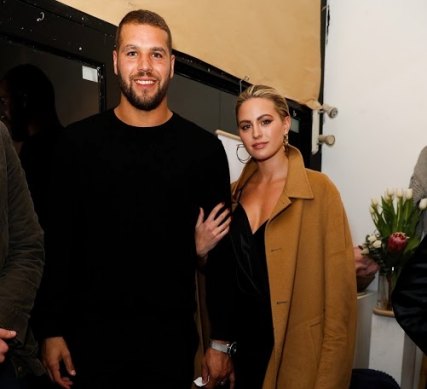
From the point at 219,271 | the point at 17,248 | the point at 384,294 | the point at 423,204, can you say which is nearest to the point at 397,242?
the point at 423,204

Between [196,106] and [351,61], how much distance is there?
4.60ft

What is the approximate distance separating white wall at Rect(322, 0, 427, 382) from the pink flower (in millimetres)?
710

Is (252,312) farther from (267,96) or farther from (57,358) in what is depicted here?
(267,96)

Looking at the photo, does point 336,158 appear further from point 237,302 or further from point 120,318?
point 120,318

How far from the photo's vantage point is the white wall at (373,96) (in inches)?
111

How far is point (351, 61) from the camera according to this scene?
3.02 meters

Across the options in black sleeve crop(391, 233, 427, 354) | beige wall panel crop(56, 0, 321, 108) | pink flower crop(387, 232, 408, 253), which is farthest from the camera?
pink flower crop(387, 232, 408, 253)

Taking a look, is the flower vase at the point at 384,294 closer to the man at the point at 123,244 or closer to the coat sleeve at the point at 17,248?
the man at the point at 123,244

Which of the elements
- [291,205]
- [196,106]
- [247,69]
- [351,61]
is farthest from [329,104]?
[291,205]

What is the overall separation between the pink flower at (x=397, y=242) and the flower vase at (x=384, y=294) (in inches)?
6.8

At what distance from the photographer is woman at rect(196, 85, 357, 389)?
1480mm

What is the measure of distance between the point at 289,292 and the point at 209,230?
33 cm

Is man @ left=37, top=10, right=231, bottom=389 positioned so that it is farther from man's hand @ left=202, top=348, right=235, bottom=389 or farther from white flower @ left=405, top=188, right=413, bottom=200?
white flower @ left=405, top=188, right=413, bottom=200

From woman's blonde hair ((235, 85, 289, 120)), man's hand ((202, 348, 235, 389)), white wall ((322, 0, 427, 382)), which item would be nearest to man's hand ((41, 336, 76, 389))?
man's hand ((202, 348, 235, 389))
